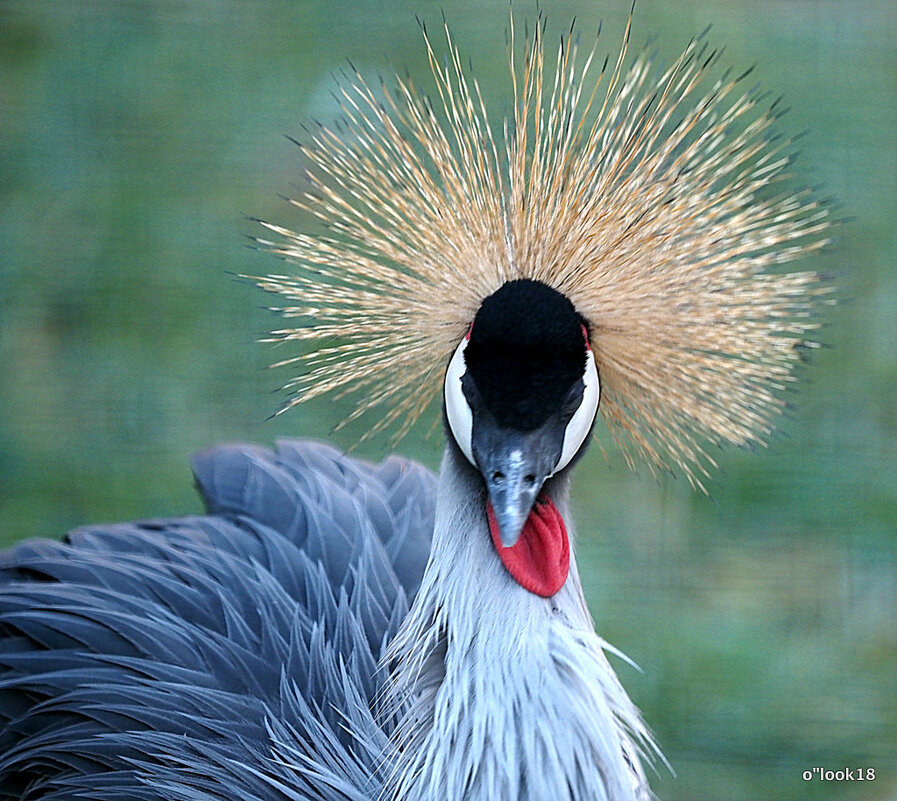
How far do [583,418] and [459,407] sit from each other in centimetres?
9

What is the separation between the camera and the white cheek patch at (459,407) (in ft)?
2.61

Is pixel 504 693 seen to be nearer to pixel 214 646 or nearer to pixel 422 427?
pixel 214 646

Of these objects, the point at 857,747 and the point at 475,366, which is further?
the point at 857,747

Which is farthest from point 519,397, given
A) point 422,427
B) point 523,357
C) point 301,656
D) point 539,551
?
point 422,427

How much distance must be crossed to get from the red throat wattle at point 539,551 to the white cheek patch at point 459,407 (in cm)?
5

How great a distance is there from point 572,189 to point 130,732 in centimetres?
57

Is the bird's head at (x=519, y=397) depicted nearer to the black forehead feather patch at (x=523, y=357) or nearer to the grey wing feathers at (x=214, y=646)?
the black forehead feather patch at (x=523, y=357)

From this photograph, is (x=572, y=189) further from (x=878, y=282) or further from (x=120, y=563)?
(x=878, y=282)

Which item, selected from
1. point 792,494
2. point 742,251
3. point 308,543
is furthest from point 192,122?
point 742,251

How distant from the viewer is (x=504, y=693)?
0.80 meters

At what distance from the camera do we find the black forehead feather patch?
763 millimetres

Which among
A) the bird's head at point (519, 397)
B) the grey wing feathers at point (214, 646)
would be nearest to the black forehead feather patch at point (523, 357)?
the bird's head at point (519, 397)

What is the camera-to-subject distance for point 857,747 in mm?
1365

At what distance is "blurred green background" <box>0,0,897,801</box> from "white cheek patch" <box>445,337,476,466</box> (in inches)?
27.9
